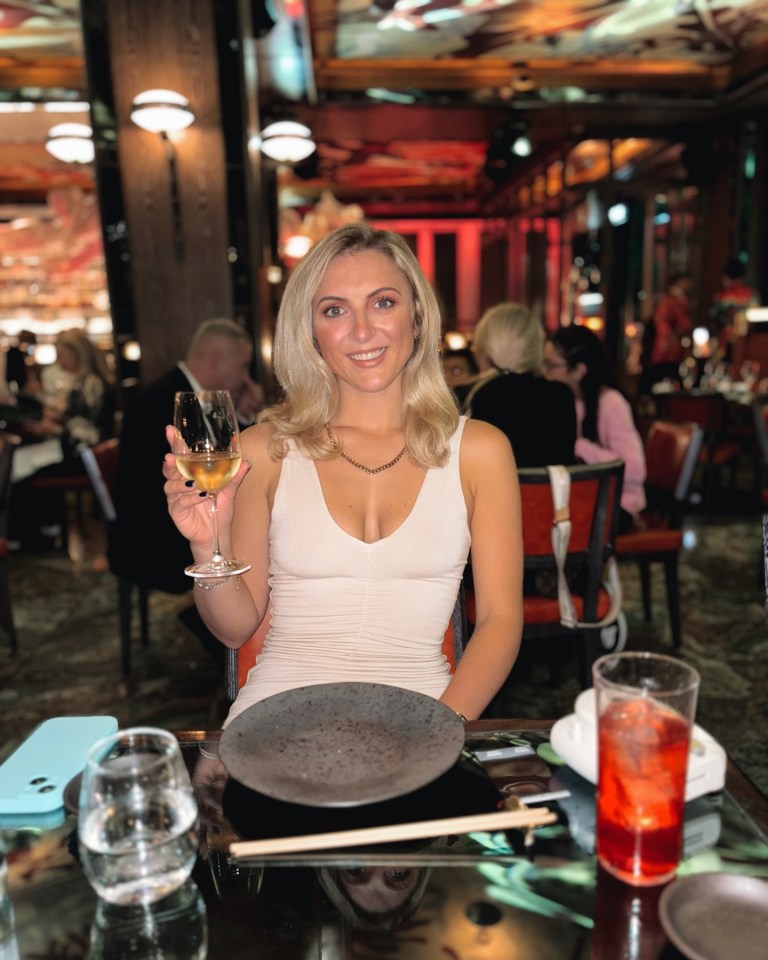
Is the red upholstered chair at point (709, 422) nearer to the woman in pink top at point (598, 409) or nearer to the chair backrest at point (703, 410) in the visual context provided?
the chair backrest at point (703, 410)

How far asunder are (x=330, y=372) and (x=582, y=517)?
1200 millimetres

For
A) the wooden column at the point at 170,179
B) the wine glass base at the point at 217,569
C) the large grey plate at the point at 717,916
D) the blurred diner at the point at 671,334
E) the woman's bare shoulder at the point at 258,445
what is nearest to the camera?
the large grey plate at the point at 717,916

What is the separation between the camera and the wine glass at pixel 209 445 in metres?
1.42

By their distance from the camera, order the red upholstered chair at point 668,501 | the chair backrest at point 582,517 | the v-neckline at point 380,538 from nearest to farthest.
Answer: the v-neckline at point 380,538, the chair backrest at point 582,517, the red upholstered chair at point 668,501

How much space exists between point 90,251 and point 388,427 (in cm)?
1108

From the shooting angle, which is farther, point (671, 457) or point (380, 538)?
point (671, 457)

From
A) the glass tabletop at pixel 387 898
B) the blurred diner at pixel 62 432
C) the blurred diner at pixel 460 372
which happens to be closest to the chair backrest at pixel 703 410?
the blurred diner at pixel 460 372

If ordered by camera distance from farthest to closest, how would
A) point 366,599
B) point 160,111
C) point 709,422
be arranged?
point 709,422, point 160,111, point 366,599

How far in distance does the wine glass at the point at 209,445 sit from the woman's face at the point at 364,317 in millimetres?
340

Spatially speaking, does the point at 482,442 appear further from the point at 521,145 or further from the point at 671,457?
the point at 521,145

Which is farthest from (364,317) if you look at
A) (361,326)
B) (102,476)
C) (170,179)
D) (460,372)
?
(460,372)

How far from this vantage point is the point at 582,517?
2.69 m

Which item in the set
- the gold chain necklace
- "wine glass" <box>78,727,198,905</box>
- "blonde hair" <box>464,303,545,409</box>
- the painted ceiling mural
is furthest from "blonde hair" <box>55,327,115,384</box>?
"wine glass" <box>78,727,198,905</box>

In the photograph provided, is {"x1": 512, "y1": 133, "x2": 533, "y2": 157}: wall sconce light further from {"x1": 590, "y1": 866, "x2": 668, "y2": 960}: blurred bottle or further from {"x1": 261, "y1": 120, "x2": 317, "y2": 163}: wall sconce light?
{"x1": 590, "y1": 866, "x2": 668, "y2": 960}: blurred bottle
